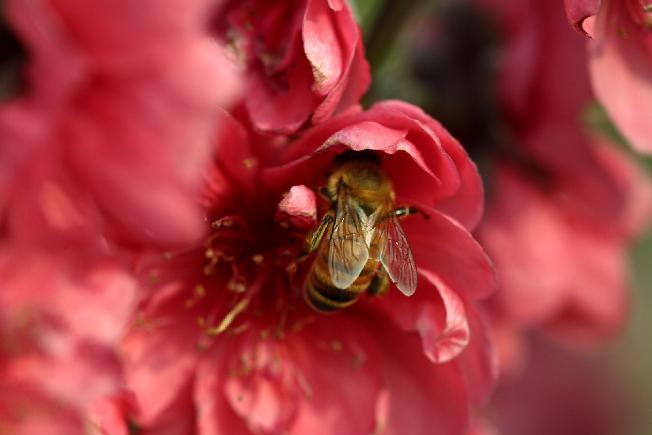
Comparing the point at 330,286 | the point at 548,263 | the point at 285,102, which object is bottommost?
the point at 548,263

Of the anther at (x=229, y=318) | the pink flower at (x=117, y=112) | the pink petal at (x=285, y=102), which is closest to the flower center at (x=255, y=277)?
the anther at (x=229, y=318)

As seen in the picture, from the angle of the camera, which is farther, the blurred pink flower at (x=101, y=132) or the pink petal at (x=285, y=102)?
the pink petal at (x=285, y=102)

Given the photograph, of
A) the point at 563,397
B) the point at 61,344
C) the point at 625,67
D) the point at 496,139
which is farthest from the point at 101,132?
the point at 563,397

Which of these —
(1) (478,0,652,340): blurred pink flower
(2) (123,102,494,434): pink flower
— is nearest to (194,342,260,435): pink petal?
(2) (123,102,494,434): pink flower

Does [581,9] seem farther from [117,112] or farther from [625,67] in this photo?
[117,112]

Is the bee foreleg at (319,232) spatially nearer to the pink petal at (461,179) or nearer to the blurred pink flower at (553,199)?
the pink petal at (461,179)
